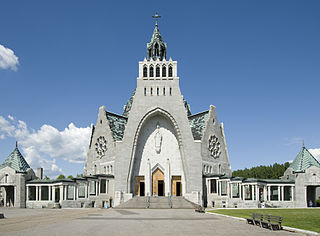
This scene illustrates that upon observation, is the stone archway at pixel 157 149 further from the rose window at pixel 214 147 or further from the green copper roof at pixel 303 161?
the green copper roof at pixel 303 161

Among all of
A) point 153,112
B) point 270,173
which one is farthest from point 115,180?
point 270,173

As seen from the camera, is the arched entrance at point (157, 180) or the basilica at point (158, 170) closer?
the basilica at point (158, 170)

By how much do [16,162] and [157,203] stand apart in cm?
2356

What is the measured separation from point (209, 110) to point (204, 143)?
656 centimetres

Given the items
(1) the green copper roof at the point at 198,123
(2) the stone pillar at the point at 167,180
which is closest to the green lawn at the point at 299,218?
(2) the stone pillar at the point at 167,180

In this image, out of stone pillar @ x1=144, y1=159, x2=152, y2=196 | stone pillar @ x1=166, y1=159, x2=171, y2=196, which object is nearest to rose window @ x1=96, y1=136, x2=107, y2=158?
stone pillar @ x1=144, y1=159, x2=152, y2=196

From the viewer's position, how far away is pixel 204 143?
5584cm

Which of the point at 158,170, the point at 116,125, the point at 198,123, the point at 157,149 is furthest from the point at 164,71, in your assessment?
the point at 158,170

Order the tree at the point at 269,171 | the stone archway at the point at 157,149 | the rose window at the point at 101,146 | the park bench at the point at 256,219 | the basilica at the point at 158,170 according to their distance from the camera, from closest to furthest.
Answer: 1. the park bench at the point at 256,219
2. the basilica at the point at 158,170
3. the stone archway at the point at 157,149
4. the rose window at the point at 101,146
5. the tree at the point at 269,171

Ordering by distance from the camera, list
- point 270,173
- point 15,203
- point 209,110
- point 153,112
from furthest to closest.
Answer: point 270,173, point 209,110, point 153,112, point 15,203

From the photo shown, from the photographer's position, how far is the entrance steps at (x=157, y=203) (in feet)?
152

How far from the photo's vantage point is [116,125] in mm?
60531

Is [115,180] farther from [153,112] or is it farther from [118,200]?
[153,112]

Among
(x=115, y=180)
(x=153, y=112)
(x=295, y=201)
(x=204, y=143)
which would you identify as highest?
(x=153, y=112)
